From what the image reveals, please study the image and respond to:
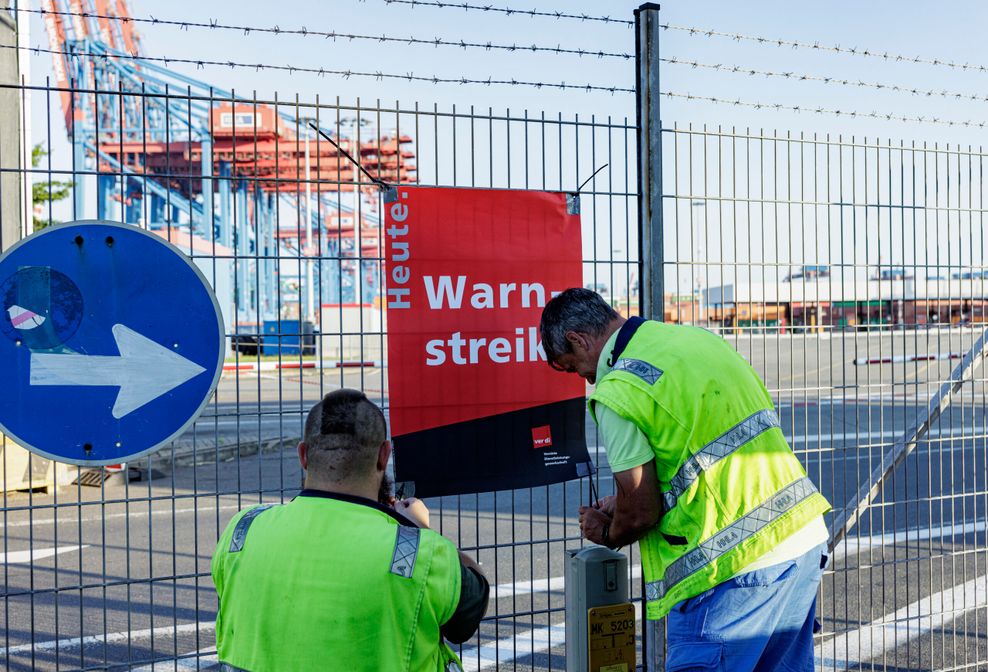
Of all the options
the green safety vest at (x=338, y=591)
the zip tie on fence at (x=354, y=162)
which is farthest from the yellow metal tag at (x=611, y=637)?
the zip tie on fence at (x=354, y=162)

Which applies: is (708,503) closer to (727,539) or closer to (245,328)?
(727,539)

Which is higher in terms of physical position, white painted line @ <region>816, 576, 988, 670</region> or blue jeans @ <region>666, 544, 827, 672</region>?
blue jeans @ <region>666, 544, 827, 672</region>

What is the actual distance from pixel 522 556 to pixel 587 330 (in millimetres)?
4614

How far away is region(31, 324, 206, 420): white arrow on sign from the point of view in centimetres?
316

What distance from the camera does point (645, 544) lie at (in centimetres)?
290

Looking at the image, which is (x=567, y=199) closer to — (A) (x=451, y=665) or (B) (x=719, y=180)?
(B) (x=719, y=180)

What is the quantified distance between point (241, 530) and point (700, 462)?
1326mm

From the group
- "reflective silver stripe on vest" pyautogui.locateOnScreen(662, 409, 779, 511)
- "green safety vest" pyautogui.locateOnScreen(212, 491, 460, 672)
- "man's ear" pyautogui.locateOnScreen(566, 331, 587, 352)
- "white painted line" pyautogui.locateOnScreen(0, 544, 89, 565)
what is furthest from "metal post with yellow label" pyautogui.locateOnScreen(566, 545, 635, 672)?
"white painted line" pyautogui.locateOnScreen(0, 544, 89, 565)

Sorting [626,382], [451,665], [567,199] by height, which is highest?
[567,199]

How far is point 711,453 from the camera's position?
274cm

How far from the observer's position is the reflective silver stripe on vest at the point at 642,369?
8.95 ft

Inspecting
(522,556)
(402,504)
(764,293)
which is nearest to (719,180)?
(764,293)

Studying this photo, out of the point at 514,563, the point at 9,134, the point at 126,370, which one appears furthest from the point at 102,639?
the point at 9,134

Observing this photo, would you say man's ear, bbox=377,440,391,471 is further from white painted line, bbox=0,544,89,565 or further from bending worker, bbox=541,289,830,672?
white painted line, bbox=0,544,89,565
